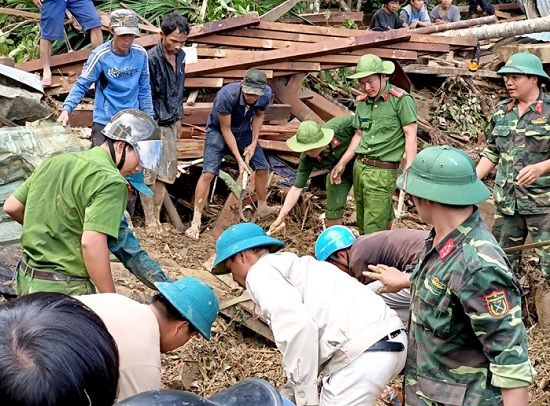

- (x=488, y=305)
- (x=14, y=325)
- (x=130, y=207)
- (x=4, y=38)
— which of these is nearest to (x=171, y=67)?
(x=130, y=207)

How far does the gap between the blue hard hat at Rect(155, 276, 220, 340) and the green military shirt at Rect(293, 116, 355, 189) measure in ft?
11.5

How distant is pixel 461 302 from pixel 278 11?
7539mm

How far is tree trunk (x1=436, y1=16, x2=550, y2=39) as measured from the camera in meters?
11.3

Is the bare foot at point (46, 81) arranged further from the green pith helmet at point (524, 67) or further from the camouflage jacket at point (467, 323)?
the camouflage jacket at point (467, 323)

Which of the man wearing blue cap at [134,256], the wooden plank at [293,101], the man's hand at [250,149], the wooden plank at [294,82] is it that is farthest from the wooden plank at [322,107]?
the man wearing blue cap at [134,256]

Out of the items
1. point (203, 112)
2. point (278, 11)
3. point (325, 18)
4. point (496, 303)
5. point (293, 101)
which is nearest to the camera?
point (496, 303)

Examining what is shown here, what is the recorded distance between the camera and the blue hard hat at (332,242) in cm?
403

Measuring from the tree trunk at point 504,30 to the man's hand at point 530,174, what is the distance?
7.04m

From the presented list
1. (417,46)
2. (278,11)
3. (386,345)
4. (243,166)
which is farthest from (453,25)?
(386,345)

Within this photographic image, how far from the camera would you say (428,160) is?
9.30ft

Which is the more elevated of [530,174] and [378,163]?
[530,174]

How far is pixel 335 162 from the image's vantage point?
259 inches

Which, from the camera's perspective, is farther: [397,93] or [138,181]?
[397,93]

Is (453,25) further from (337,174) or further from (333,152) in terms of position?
(337,174)
